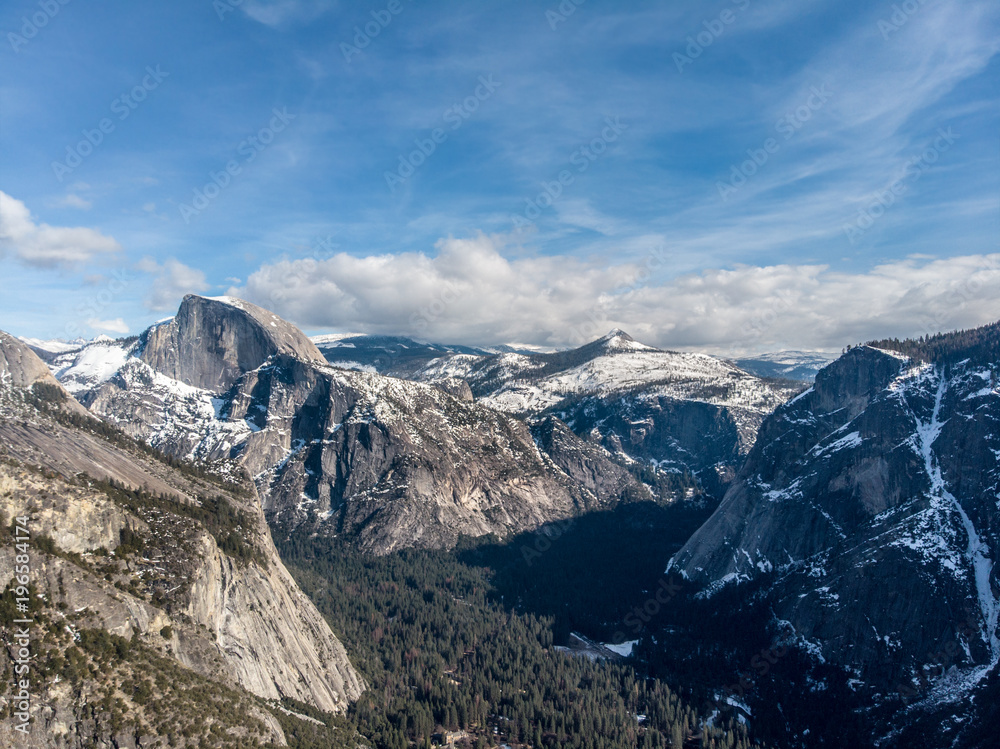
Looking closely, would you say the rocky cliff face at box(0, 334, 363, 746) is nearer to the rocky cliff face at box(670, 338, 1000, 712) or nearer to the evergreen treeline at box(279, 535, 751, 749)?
the evergreen treeline at box(279, 535, 751, 749)

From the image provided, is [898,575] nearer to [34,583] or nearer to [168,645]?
[168,645]

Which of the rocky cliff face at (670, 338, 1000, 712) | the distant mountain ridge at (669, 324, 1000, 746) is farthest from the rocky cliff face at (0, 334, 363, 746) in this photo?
the distant mountain ridge at (669, 324, 1000, 746)

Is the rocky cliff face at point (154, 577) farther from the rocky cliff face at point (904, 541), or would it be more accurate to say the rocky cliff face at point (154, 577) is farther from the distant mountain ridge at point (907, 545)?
the distant mountain ridge at point (907, 545)

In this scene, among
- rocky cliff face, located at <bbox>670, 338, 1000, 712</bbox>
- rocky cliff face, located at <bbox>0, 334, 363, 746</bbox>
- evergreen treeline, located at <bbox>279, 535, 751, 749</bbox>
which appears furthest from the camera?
rocky cliff face, located at <bbox>670, 338, 1000, 712</bbox>

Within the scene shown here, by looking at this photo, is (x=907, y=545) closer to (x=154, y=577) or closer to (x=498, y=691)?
(x=498, y=691)

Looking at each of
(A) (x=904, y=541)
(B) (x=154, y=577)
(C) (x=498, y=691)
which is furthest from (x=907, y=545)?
(B) (x=154, y=577)

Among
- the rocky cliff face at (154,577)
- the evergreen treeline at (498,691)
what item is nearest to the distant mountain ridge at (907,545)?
the evergreen treeline at (498,691)
